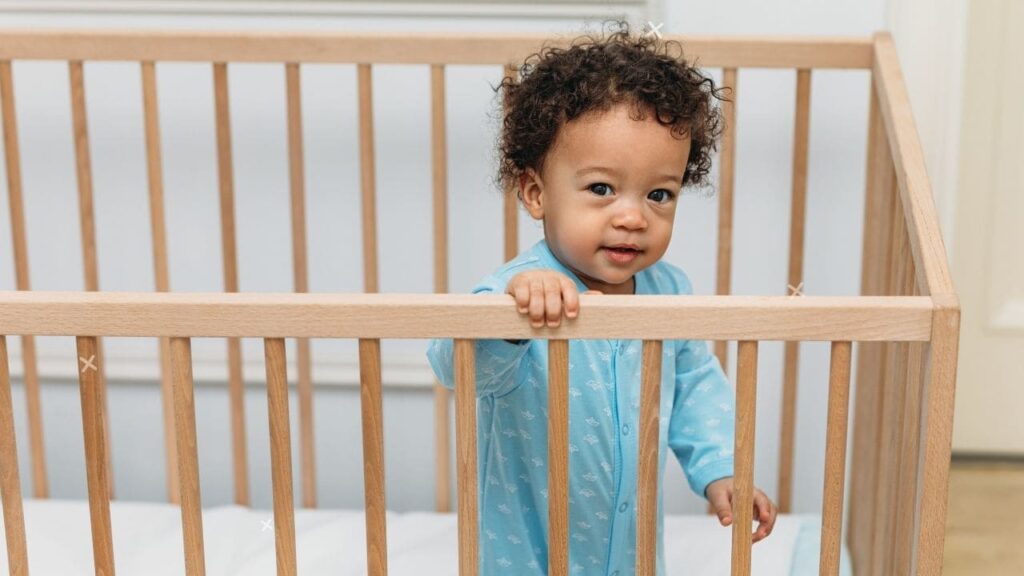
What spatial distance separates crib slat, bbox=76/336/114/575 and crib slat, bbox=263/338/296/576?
13 cm

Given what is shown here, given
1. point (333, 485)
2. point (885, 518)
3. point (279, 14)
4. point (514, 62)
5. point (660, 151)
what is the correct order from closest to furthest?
point (660, 151), point (885, 518), point (514, 62), point (279, 14), point (333, 485)

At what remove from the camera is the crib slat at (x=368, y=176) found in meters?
1.61

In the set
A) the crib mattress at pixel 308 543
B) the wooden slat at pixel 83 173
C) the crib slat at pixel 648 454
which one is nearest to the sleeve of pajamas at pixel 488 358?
the crib slat at pixel 648 454

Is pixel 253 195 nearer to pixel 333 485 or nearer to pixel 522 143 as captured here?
pixel 333 485

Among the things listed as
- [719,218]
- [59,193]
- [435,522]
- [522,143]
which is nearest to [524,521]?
[522,143]

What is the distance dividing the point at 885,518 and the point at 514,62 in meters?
0.64

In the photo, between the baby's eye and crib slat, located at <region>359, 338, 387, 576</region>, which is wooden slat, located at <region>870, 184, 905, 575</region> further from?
crib slat, located at <region>359, 338, 387, 576</region>

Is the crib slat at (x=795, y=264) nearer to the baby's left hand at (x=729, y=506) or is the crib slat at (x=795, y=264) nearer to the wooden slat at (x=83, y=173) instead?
the baby's left hand at (x=729, y=506)

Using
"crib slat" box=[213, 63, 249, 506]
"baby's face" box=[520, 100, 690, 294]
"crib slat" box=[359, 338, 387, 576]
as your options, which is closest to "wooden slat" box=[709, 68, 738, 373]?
"baby's face" box=[520, 100, 690, 294]

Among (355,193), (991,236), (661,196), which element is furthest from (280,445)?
(991,236)

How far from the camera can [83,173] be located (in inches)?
65.7

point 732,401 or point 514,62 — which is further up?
point 514,62

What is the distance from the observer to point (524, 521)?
1222mm

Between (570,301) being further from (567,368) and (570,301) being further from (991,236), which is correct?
(991,236)
